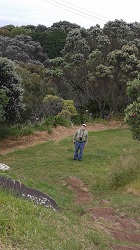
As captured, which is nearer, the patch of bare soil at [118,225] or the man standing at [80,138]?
A: the patch of bare soil at [118,225]

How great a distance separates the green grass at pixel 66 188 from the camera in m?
4.84

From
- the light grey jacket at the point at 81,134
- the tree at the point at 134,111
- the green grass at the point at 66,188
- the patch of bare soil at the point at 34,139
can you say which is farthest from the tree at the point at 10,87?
the tree at the point at 134,111

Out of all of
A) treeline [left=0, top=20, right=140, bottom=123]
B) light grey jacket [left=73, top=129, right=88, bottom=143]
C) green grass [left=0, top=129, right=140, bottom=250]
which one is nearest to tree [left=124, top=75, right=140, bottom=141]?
green grass [left=0, top=129, right=140, bottom=250]

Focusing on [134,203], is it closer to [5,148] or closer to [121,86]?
[5,148]

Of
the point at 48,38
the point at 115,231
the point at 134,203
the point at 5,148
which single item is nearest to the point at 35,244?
the point at 115,231

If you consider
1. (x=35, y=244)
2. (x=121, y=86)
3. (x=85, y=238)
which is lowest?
(x=85, y=238)

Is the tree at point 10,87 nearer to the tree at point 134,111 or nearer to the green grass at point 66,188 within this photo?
the green grass at point 66,188

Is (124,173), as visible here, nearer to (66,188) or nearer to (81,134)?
(66,188)

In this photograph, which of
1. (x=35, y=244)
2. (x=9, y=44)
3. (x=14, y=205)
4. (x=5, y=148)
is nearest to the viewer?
(x=35, y=244)

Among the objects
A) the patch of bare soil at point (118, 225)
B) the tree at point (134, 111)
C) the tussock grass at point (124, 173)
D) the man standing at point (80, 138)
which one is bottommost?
the patch of bare soil at point (118, 225)

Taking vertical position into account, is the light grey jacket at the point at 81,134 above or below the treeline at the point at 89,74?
below

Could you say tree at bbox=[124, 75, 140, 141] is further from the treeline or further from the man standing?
the treeline

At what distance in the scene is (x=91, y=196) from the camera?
10609 mm

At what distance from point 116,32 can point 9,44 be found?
51.9ft
